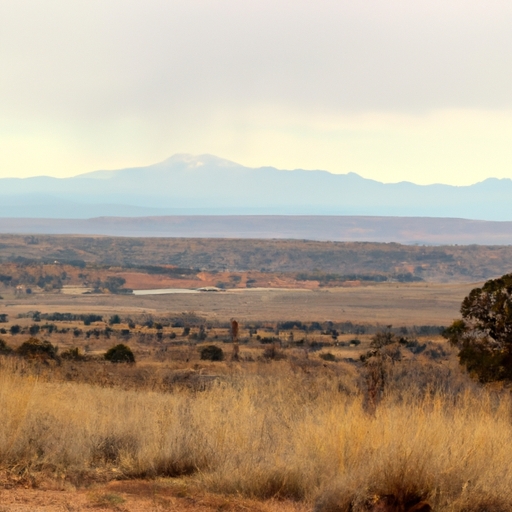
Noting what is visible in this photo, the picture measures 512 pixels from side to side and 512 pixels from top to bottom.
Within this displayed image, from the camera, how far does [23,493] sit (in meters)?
7.38

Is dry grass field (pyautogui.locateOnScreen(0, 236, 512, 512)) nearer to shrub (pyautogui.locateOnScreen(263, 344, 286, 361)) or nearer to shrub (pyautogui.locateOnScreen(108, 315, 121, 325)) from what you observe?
shrub (pyautogui.locateOnScreen(263, 344, 286, 361))

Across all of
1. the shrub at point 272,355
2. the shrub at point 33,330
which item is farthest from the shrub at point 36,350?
the shrub at point 33,330

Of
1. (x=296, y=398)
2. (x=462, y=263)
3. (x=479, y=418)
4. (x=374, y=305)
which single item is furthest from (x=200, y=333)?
(x=462, y=263)

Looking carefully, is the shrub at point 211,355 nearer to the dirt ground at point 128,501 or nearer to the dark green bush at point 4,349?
the dark green bush at point 4,349

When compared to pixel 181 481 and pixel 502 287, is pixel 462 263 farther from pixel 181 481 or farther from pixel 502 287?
pixel 181 481

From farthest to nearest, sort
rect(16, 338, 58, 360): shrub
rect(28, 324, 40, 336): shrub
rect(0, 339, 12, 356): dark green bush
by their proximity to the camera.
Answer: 1. rect(28, 324, 40, 336): shrub
2. rect(0, 339, 12, 356): dark green bush
3. rect(16, 338, 58, 360): shrub

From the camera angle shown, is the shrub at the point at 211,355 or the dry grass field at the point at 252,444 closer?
the dry grass field at the point at 252,444

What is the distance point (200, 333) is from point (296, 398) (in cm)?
3049

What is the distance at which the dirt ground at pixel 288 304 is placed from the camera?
57.5 meters

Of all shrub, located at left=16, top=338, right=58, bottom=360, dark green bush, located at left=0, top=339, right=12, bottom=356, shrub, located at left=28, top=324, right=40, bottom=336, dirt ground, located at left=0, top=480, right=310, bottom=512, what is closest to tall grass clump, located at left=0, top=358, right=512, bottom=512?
dirt ground, located at left=0, top=480, right=310, bottom=512

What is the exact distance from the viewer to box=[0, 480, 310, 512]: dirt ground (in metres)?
7.10

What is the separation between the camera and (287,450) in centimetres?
861

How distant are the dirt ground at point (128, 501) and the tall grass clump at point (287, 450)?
21 cm

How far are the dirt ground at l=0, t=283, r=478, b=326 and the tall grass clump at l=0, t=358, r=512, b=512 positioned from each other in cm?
4375
